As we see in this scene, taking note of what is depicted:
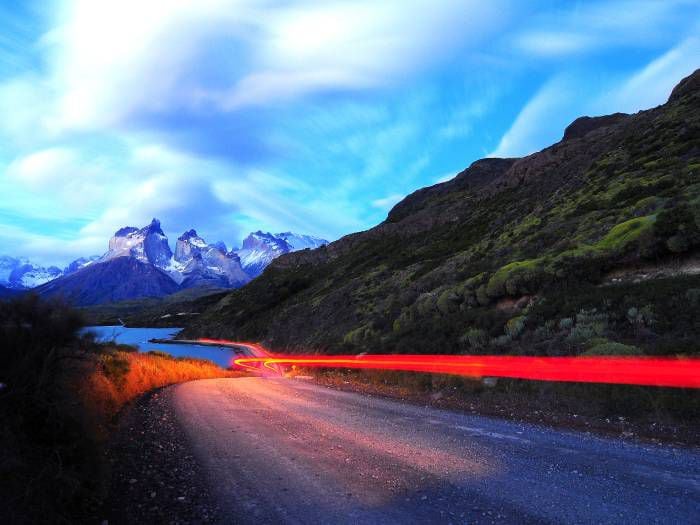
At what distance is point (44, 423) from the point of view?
5047 millimetres

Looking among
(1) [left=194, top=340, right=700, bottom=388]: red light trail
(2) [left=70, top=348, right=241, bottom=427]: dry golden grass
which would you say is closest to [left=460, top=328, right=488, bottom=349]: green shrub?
(1) [left=194, top=340, right=700, bottom=388]: red light trail

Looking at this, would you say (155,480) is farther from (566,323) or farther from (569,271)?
(569,271)

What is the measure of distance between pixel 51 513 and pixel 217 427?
584cm

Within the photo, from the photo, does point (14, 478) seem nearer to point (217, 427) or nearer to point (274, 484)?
point (274, 484)

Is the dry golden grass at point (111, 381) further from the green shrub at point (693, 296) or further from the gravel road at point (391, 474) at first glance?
the green shrub at point (693, 296)

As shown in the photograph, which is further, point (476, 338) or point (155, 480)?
point (476, 338)

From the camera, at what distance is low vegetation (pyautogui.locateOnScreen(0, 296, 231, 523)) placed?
4.20 meters

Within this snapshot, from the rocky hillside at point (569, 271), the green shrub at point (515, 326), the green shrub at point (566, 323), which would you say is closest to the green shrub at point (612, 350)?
the rocky hillside at point (569, 271)

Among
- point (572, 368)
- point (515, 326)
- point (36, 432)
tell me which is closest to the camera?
point (36, 432)

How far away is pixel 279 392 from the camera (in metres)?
16.2

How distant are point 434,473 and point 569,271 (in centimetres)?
1397

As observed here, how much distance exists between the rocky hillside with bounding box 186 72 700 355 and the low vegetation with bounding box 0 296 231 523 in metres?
11.0

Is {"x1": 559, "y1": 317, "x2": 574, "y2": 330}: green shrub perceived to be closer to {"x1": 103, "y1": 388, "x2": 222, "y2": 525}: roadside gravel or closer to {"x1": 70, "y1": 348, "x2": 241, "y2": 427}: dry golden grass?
{"x1": 103, "y1": 388, "x2": 222, "y2": 525}: roadside gravel

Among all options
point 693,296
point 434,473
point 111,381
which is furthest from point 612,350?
point 111,381
